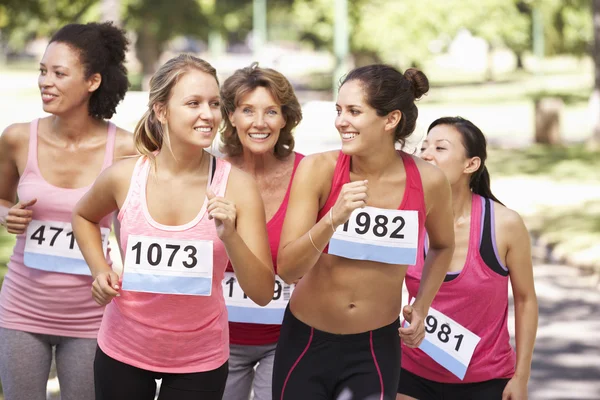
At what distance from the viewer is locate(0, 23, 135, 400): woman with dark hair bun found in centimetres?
409

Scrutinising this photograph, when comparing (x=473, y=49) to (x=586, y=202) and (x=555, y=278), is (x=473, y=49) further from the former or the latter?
(x=555, y=278)

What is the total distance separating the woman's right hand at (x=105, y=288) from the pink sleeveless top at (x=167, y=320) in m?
0.05

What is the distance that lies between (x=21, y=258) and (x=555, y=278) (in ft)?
23.9

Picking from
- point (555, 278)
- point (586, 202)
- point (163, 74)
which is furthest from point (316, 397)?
point (586, 202)

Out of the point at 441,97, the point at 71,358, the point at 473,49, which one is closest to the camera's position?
the point at 71,358

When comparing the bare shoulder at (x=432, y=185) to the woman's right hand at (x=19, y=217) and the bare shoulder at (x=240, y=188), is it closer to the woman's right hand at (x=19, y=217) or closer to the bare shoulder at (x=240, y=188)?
the bare shoulder at (x=240, y=188)

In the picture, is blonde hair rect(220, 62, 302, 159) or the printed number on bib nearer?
the printed number on bib

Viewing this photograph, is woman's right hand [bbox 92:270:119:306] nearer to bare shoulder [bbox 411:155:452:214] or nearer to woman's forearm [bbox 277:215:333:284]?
woman's forearm [bbox 277:215:333:284]

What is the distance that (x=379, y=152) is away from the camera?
367cm

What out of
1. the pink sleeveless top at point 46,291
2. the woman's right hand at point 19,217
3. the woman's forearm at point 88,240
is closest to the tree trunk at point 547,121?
the pink sleeveless top at point 46,291

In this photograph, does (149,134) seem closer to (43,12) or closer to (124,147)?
(124,147)

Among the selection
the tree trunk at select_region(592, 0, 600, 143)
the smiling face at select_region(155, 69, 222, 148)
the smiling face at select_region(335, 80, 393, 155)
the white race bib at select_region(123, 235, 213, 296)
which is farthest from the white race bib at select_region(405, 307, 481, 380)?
the tree trunk at select_region(592, 0, 600, 143)

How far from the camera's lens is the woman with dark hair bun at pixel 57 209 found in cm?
409

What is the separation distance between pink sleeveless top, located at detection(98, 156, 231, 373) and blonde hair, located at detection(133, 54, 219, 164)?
0.26 meters
